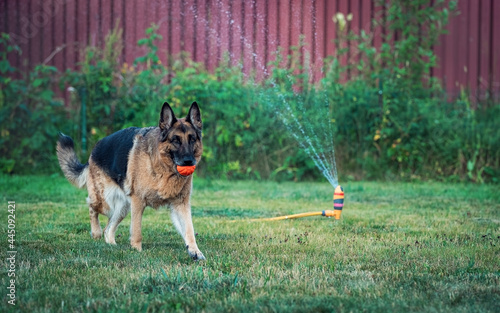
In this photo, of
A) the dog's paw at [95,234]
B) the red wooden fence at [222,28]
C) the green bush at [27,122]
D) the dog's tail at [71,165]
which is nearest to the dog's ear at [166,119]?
the dog's paw at [95,234]

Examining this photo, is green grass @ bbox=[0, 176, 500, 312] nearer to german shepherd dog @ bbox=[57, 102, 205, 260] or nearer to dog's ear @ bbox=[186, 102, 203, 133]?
german shepherd dog @ bbox=[57, 102, 205, 260]

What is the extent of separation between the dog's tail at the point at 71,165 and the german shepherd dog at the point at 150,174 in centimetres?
46

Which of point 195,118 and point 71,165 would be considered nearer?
point 195,118

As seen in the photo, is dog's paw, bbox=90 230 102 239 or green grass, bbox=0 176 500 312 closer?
green grass, bbox=0 176 500 312

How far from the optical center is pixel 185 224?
4797mm

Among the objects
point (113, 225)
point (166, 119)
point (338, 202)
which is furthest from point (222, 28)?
point (166, 119)

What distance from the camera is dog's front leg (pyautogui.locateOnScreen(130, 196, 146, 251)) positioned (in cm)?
490

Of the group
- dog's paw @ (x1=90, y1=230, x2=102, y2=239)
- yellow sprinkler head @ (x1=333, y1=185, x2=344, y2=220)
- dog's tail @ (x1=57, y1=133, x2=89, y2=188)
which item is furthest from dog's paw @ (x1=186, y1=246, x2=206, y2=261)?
yellow sprinkler head @ (x1=333, y1=185, x2=344, y2=220)

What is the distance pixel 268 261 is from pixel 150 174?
1249 millimetres

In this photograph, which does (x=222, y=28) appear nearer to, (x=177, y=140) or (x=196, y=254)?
(x=177, y=140)

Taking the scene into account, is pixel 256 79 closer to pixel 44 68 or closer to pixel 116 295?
pixel 44 68

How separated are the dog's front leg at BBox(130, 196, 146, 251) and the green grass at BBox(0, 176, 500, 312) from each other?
123mm

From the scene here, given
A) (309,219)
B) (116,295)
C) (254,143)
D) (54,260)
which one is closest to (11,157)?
(254,143)

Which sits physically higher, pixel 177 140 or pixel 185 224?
pixel 177 140
